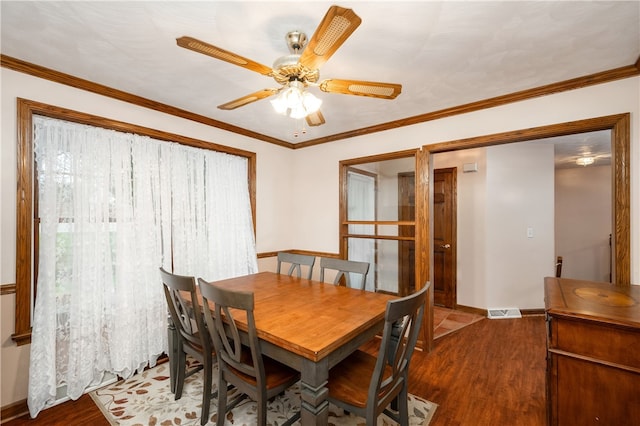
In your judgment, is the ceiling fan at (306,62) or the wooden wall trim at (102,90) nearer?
the ceiling fan at (306,62)

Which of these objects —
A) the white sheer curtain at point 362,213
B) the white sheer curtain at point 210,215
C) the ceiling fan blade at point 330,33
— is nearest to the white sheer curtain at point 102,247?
the white sheer curtain at point 210,215

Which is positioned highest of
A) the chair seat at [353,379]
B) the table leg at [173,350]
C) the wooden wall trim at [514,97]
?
the wooden wall trim at [514,97]

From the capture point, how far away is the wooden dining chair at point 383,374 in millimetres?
1291

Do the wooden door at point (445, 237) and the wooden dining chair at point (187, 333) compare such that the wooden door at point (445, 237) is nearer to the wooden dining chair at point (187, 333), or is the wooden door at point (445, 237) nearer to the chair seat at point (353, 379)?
the chair seat at point (353, 379)

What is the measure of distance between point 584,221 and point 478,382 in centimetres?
473

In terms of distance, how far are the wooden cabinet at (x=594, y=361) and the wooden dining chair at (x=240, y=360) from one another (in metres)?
1.44

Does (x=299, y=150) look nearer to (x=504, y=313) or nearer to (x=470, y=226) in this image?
(x=470, y=226)

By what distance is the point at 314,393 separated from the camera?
1.26m

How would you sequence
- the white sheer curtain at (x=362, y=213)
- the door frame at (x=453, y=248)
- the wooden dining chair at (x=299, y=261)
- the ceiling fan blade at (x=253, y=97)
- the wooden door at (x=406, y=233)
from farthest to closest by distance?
the door frame at (x=453, y=248) → the white sheer curtain at (x=362, y=213) → the wooden door at (x=406, y=233) → the wooden dining chair at (x=299, y=261) → the ceiling fan blade at (x=253, y=97)

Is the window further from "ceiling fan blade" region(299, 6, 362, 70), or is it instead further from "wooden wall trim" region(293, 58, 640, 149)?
"wooden wall trim" region(293, 58, 640, 149)

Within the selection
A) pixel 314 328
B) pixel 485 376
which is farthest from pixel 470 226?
pixel 314 328

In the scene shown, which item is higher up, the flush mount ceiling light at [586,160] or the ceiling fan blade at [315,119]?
the flush mount ceiling light at [586,160]

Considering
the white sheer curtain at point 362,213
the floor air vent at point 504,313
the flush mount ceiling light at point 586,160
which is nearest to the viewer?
the white sheer curtain at point 362,213

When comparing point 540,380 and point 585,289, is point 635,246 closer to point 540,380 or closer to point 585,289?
point 585,289
